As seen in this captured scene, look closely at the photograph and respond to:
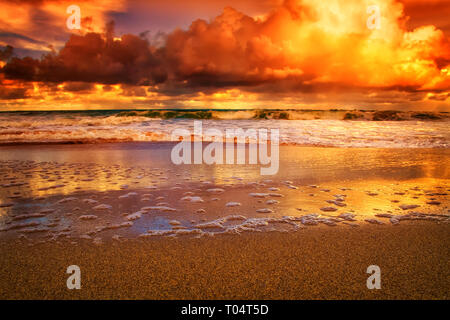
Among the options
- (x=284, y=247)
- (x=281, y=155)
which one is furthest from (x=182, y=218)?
(x=281, y=155)

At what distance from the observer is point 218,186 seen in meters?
4.59

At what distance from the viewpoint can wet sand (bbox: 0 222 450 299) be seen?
188cm

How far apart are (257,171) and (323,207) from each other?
90.1 inches

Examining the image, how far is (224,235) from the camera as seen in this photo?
2730 millimetres

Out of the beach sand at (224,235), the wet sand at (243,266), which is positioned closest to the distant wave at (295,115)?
the beach sand at (224,235)

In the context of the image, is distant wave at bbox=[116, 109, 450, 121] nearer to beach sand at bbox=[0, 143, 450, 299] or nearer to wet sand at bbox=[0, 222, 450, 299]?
beach sand at bbox=[0, 143, 450, 299]

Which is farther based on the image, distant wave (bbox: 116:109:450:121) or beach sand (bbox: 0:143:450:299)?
distant wave (bbox: 116:109:450:121)

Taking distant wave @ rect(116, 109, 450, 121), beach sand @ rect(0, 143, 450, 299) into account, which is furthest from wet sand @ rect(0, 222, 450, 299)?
distant wave @ rect(116, 109, 450, 121)

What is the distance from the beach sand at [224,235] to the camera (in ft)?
6.36

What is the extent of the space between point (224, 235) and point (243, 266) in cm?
59

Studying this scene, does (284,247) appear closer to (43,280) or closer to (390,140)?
(43,280)

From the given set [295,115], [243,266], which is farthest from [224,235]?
[295,115]
